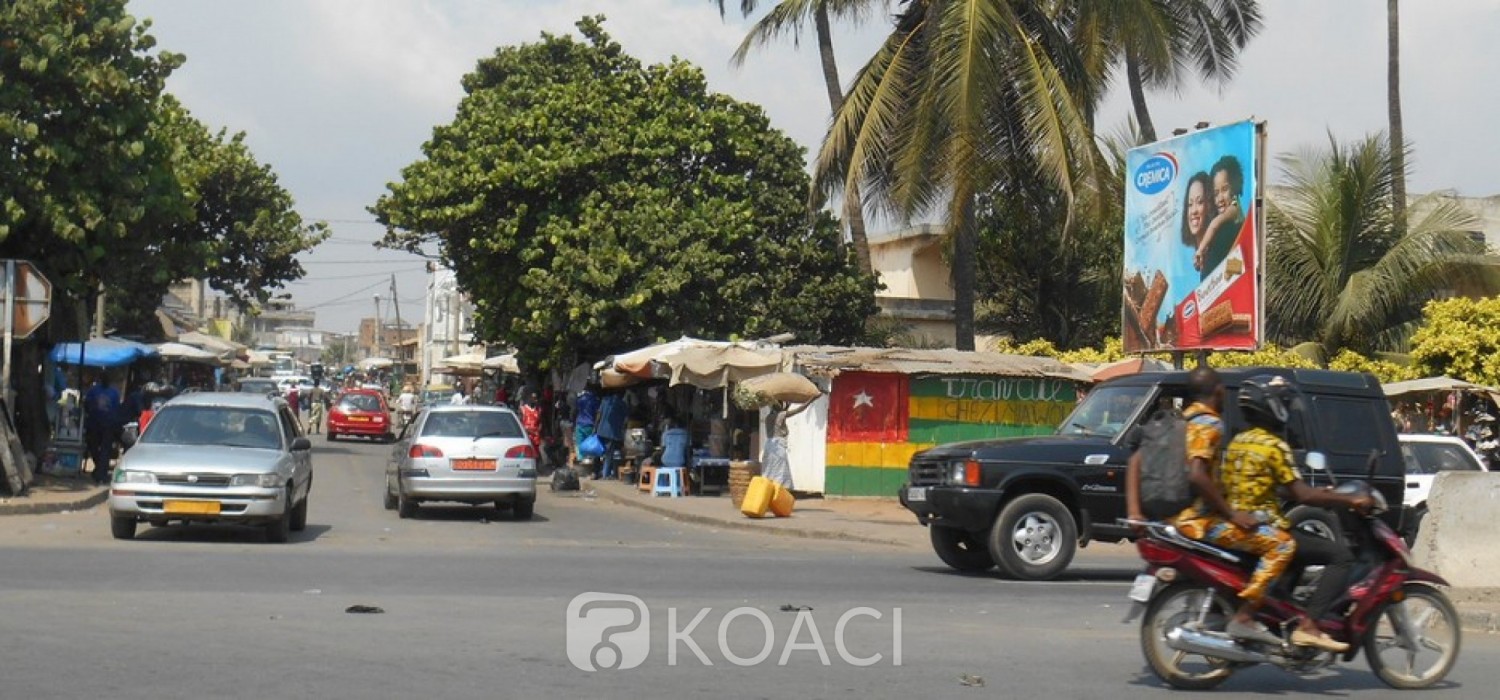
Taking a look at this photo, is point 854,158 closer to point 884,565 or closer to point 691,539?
point 691,539

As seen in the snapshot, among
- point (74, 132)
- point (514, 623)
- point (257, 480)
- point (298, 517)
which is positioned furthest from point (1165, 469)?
point (74, 132)

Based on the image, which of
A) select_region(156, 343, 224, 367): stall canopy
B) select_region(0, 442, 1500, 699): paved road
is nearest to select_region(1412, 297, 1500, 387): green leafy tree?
select_region(0, 442, 1500, 699): paved road

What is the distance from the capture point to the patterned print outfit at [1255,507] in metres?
8.96

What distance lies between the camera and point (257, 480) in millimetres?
17359

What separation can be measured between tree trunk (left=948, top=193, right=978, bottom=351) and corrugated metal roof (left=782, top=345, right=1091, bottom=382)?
246 centimetres

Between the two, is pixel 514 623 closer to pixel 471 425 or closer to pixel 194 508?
pixel 194 508

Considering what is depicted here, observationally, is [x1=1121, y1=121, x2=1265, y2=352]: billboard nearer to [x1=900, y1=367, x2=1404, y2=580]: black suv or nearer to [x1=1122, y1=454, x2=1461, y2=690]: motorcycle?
[x1=900, y1=367, x2=1404, y2=580]: black suv

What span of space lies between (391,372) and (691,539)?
97.0m

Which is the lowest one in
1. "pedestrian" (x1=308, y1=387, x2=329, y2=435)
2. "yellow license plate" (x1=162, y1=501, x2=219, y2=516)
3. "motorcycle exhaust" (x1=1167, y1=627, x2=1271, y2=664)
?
"motorcycle exhaust" (x1=1167, y1=627, x2=1271, y2=664)

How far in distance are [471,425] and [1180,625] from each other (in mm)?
14631

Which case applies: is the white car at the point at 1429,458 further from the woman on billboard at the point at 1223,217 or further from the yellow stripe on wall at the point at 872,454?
the yellow stripe on wall at the point at 872,454

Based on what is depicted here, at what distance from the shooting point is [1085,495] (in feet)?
51.3

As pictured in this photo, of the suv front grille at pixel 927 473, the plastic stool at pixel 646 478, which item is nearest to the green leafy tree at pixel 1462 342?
the plastic stool at pixel 646 478

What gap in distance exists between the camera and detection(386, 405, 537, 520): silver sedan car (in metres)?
21.6
